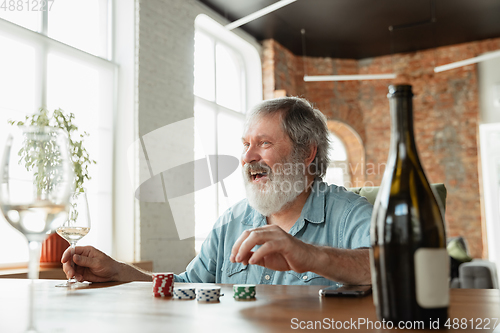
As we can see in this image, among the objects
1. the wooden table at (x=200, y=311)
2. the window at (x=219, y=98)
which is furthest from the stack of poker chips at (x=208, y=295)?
the window at (x=219, y=98)

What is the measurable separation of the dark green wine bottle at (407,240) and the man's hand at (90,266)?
0.95m

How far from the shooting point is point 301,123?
2.19 m

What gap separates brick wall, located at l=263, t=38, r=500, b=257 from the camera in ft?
24.9

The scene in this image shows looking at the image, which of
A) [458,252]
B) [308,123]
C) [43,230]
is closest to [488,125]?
[458,252]

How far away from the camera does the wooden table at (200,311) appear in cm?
64

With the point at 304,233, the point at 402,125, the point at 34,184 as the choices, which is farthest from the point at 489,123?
the point at 34,184

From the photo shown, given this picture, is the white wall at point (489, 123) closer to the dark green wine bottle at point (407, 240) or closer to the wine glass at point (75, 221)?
the wine glass at point (75, 221)

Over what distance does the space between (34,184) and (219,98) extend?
6.31 meters

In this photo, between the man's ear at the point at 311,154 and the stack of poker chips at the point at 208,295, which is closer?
the stack of poker chips at the point at 208,295

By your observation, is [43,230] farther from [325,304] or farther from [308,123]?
[308,123]

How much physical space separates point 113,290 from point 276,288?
38 centimetres

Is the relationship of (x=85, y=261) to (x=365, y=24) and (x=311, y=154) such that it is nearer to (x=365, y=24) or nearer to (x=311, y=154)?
(x=311, y=154)

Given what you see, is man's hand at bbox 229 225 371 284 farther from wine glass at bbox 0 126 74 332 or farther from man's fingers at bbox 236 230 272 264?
wine glass at bbox 0 126 74 332

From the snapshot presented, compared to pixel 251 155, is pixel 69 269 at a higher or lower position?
lower
